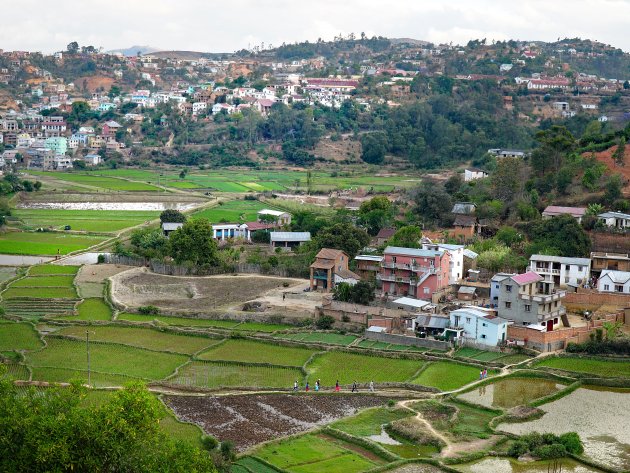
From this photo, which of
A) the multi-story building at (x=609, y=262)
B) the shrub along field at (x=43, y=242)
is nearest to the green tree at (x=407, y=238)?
the multi-story building at (x=609, y=262)

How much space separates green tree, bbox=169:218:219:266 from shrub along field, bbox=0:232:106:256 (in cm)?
717

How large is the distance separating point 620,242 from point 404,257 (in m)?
8.85

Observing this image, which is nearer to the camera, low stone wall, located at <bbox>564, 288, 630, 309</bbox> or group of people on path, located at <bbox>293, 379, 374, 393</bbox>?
group of people on path, located at <bbox>293, 379, 374, 393</bbox>

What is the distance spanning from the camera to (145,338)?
97.2 feet

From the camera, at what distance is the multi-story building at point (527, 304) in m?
29.7

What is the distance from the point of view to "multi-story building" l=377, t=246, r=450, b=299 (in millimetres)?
34094

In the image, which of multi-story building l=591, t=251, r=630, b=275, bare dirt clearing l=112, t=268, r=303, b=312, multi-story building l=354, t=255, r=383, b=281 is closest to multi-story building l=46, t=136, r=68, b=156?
bare dirt clearing l=112, t=268, r=303, b=312

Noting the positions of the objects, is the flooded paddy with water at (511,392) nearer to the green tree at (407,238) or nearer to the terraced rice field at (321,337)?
the terraced rice field at (321,337)

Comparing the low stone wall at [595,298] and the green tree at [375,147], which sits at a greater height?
the green tree at [375,147]

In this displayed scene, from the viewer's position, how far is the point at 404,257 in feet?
114

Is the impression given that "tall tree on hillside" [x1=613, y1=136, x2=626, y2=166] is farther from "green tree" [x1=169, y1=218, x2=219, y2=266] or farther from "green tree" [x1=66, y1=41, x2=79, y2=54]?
"green tree" [x1=66, y1=41, x2=79, y2=54]

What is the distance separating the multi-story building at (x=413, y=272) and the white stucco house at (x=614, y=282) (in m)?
5.57

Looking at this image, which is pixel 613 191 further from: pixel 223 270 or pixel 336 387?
pixel 336 387

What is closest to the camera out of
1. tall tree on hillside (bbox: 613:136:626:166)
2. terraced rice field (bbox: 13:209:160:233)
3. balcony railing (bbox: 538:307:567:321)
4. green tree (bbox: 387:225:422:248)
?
balcony railing (bbox: 538:307:567:321)
